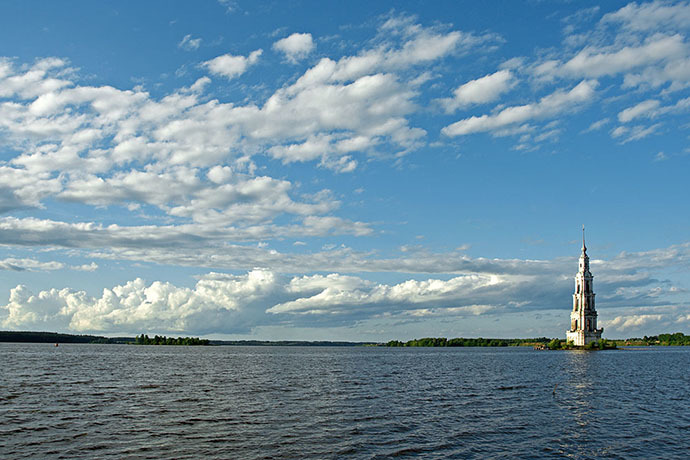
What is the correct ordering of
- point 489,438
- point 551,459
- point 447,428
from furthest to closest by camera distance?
point 447,428, point 489,438, point 551,459

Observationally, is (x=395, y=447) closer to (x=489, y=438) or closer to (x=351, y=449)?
(x=351, y=449)

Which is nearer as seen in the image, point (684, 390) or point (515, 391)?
point (515, 391)

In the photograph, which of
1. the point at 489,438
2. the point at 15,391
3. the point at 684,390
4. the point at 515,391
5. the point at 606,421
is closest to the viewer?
the point at 489,438

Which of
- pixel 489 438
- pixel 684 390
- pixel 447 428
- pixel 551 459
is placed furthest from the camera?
pixel 684 390

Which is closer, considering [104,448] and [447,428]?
[104,448]

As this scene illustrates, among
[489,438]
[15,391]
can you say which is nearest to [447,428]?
[489,438]

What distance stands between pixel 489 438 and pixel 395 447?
7738 mm

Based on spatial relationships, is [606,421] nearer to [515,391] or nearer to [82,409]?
[515,391]

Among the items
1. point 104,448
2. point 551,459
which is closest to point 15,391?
point 104,448

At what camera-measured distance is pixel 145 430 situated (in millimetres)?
38938

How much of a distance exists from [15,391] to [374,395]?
1584 inches

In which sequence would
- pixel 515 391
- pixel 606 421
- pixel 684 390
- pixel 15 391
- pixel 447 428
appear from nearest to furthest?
pixel 447 428 < pixel 606 421 < pixel 15 391 < pixel 515 391 < pixel 684 390

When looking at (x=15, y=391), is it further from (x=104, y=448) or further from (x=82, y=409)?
(x=104, y=448)

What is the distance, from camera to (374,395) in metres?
62.4
